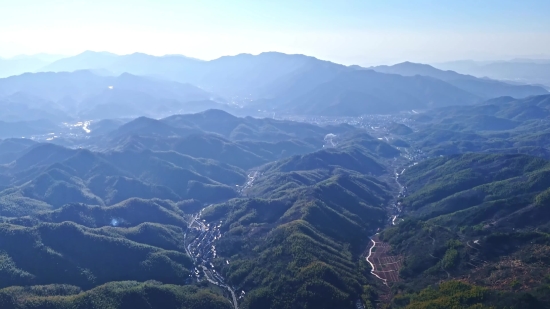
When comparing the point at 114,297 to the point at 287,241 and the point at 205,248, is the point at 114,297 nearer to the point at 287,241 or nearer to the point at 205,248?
the point at 205,248

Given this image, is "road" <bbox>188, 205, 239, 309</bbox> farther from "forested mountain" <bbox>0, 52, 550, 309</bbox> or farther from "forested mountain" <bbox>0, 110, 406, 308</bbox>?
"forested mountain" <bbox>0, 110, 406, 308</bbox>

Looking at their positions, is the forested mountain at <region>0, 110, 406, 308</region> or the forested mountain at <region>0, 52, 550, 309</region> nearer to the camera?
the forested mountain at <region>0, 52, 550, 309</region>

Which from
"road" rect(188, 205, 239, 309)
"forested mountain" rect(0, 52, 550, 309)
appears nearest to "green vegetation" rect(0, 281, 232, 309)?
"forested mountain" rect(0, 52, 550, 309)

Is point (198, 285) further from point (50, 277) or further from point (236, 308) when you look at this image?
point (50, 277)

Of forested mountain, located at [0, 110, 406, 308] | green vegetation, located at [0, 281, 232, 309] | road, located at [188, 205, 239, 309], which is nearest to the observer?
green vegetation, located at [0, 281, 232, 309]

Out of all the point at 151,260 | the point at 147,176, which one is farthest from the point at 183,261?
the point at 147,176

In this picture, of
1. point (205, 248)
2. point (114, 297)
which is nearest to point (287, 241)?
point (205, 248)

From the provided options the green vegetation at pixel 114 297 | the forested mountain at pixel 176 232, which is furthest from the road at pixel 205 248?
the green vegetation at pixel 114 297

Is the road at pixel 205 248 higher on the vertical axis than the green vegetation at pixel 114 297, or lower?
lower

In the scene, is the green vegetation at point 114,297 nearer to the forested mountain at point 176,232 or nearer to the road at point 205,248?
the forested mountain at point 176,232

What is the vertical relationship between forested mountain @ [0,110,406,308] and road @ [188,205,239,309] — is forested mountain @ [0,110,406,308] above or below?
above

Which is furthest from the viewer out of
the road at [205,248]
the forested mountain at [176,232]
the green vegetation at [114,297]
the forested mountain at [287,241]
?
the road at [205,248]

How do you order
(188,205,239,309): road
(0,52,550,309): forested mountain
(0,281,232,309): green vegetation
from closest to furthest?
(0,281,232,309): green vegetation, (0,52,550,309): forested mountain, (188,205,239,309): road
